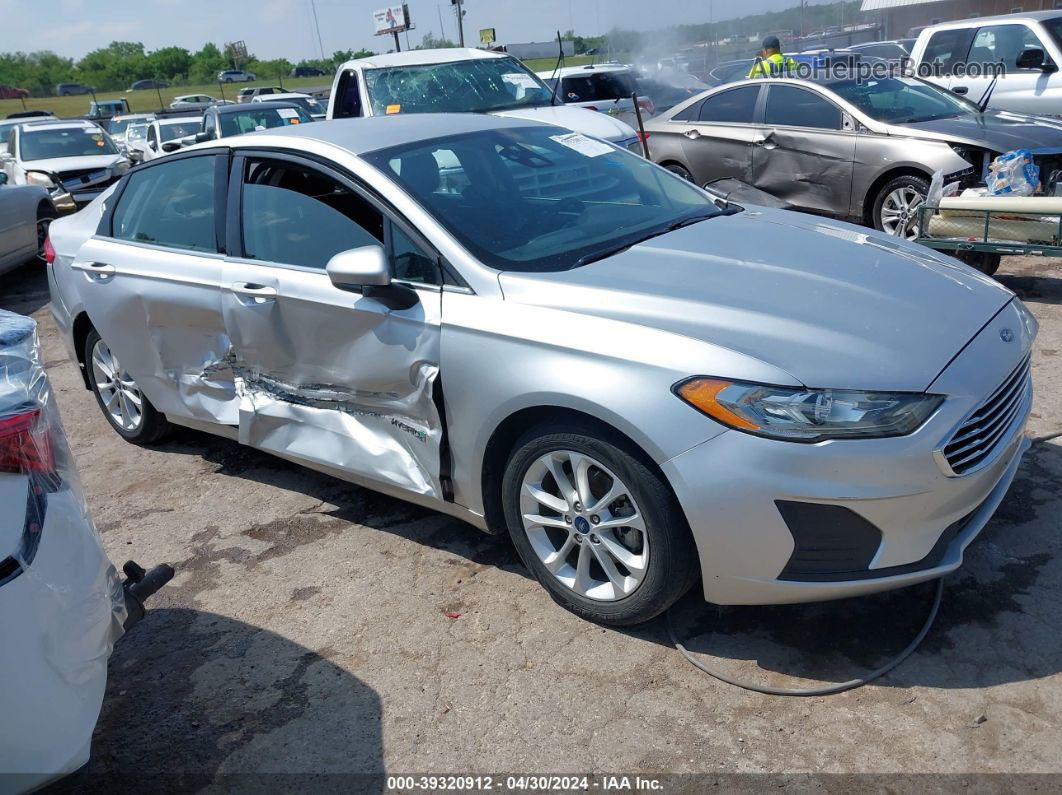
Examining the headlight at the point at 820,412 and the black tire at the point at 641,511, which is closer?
the headlight at the point at 820,412

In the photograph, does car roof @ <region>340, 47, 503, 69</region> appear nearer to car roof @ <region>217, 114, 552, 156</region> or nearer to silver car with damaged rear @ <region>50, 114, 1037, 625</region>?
silver car with damaged rear @ <region>50, 114, 1037, 625</region>

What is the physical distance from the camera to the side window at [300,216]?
144 inches

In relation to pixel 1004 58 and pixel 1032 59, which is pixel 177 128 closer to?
pixel 1004 58

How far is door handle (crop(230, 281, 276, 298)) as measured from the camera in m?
3.83

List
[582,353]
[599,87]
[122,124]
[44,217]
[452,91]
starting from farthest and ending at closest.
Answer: [122,124], [599,87], [44,217], [452,91], [582,353]

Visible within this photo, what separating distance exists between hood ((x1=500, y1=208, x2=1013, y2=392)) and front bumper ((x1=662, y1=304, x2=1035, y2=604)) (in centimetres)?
18

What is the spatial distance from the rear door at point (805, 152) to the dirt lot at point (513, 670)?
4294 millimetres

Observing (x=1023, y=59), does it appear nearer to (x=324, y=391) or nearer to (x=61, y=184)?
(x=324, y=391)

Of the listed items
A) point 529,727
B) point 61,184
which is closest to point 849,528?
point 529,727

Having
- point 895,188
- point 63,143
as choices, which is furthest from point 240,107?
point 895,188

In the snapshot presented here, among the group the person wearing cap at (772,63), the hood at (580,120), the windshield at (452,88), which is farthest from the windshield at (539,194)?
the person wearing cap at (772,63)

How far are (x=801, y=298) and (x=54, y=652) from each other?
2.32 metres

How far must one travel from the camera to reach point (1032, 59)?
9859 millimetres

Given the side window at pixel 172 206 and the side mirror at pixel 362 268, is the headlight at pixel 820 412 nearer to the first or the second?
the side mirror at pixel 362 268
